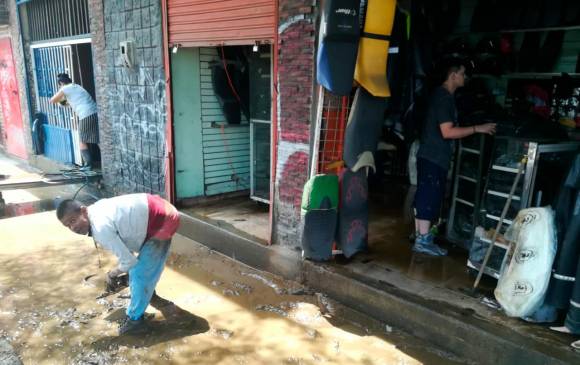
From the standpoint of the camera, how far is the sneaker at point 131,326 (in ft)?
13.8

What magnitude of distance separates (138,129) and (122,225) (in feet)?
12.5

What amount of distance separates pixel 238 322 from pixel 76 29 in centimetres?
745

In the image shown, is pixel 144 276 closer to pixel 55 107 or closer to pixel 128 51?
pixel 128 51

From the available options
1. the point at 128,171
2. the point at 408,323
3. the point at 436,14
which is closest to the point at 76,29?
the point at 128,171

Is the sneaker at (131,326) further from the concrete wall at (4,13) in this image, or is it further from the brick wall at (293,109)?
the concrete wall at (4,13)

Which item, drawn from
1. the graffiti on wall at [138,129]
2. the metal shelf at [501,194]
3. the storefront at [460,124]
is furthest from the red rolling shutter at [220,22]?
the metal shelf at [501,194]

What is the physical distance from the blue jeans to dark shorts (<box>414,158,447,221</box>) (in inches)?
111

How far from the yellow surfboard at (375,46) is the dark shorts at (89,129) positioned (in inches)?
254

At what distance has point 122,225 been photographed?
12.9ft

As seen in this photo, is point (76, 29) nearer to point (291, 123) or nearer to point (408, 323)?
point (291, 123)

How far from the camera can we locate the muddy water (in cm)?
384

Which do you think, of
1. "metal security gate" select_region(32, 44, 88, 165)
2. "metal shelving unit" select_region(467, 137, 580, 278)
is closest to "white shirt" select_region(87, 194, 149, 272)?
"metal shelving unit" select_region(467, 137, 580, 278)

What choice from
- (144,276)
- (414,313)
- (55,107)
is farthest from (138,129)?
(414,313)

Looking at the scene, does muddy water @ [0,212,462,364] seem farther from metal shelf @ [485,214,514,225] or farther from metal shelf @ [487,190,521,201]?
metal shelf @ [487,190,521,201]
